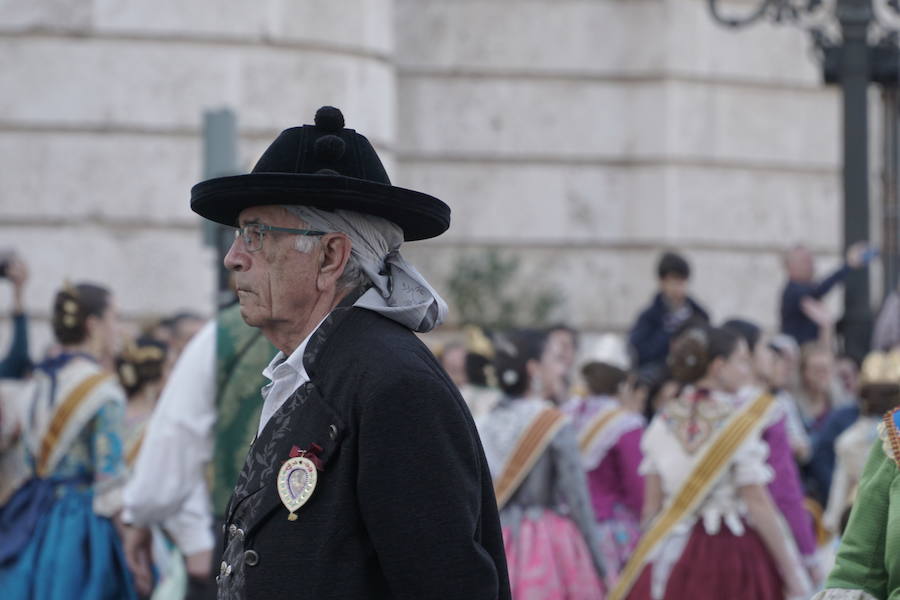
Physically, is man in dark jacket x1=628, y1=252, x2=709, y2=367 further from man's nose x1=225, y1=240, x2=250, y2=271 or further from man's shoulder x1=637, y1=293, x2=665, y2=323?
man's nose x1=225, y1=240, x2=250, y2=271

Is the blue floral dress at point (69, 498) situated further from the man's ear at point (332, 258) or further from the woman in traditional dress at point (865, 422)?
the man's ear at point (332, 258)

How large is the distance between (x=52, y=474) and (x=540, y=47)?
302 inches

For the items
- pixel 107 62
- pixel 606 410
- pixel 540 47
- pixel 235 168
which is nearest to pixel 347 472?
pixel 235 168

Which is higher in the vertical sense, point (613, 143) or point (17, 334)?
point (613, 143)

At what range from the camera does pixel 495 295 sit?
14.1 metres

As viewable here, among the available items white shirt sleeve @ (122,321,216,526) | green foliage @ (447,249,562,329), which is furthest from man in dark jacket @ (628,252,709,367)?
white shirt sleeve @ (122,321,216,526)

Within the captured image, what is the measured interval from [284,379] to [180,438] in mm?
2701

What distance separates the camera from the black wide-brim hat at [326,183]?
3.70 m

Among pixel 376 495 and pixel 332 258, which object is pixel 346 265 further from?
pixel 376 495

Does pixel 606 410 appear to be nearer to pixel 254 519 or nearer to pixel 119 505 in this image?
pixel 119 505

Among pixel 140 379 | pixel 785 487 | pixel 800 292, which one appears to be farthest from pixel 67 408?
pixel 800 292

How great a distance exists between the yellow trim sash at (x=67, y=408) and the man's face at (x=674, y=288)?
16.5 feet

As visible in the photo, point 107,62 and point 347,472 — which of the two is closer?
point 347,472

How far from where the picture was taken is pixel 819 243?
1485 centimetres
